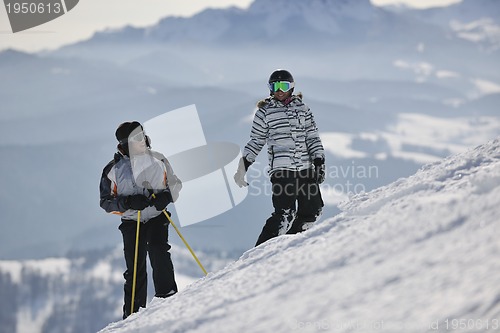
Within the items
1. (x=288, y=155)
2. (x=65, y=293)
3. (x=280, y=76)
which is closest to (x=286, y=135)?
(x=288, y=155)

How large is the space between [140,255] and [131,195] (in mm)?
739

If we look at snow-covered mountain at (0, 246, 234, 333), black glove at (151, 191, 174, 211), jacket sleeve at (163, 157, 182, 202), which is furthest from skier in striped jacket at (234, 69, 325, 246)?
snow-covered mountain at (0, 246, 234, 333)

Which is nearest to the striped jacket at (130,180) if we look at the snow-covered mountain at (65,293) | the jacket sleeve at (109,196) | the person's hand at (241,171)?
the jacket sleeve at (109,196)

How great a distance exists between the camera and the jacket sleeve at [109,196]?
19.4 feet

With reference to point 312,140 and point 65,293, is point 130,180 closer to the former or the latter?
point 312,140

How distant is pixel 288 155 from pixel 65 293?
159 m

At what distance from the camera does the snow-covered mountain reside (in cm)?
13512

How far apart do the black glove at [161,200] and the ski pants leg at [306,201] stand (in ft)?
5.07

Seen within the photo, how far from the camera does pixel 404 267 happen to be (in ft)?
10.8

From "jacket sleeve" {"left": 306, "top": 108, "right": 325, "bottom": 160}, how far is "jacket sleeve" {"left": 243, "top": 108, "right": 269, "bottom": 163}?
0.51 m

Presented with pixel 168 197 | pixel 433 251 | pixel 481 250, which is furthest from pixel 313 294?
pixel 168 197

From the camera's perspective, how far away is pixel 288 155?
255 inches

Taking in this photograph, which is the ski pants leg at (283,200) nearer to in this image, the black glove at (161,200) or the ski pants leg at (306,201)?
the ski pants leg at (306,201)

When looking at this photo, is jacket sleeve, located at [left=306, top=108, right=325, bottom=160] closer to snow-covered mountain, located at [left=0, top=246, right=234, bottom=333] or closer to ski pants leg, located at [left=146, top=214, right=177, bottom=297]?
ski pants leg, located at [left=146, top=214, right=177, bottom=297]
